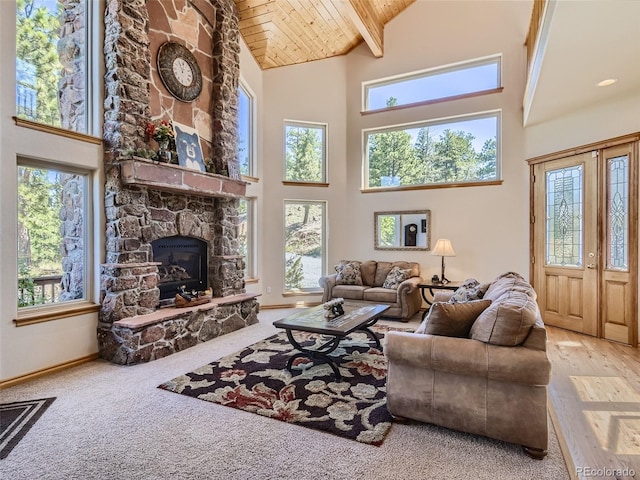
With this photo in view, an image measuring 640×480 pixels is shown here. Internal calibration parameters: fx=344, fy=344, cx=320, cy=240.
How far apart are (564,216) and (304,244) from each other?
4.23 m

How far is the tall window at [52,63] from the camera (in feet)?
10.6

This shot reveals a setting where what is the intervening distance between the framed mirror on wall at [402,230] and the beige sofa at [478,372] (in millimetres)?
3784

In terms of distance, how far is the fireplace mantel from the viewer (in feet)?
12.1

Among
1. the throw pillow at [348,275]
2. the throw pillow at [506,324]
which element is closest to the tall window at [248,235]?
the throw pillow at [348,275]

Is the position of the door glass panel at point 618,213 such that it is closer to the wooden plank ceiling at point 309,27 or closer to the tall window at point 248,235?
the wooden plank ceiling at point 309,27

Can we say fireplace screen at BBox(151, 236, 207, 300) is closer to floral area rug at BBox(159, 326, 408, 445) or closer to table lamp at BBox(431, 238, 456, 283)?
floral area rug at BBox(159, 326, 408, 445)

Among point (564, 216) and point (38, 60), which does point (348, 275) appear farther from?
point (38, 60)

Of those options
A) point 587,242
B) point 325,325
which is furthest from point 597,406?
point 587,242

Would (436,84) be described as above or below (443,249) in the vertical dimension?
above

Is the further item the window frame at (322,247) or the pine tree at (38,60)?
the window frame at (322,247)

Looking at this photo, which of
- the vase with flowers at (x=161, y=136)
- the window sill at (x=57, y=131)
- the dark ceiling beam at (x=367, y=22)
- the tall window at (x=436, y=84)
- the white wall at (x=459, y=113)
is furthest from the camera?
the tall window at (x=436, y=84)

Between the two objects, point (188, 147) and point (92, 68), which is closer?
point (92, 68)

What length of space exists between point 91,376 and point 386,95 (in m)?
6.28

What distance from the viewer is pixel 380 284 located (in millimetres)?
6102
